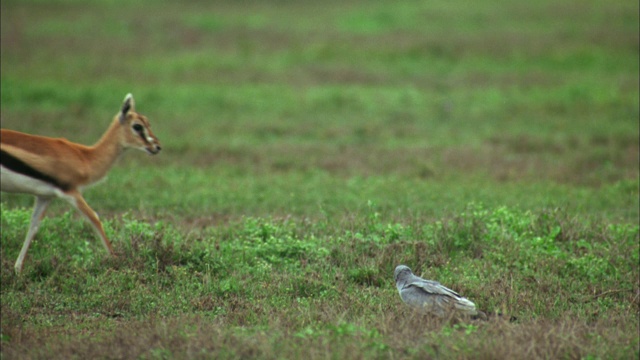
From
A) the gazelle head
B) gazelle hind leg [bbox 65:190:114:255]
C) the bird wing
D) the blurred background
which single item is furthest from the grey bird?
the blurred background

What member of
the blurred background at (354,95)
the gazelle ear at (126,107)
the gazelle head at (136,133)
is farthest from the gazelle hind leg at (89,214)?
the blurred background at (354,95)

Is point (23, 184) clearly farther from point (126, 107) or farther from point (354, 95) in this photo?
point (354, 95)

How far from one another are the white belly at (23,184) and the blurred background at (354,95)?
2.56m

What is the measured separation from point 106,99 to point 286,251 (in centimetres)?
988

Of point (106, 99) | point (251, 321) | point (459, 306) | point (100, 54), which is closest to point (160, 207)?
point (251, 321)

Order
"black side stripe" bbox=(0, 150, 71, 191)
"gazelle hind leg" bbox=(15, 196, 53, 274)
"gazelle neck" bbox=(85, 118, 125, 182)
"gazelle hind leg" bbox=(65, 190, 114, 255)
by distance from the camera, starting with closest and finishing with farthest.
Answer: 1. "black side stripe" bbox=(0, 150, 71, 191)
2. "gazelle hind leg" bbox=(15, 196, 53, 274)
3. "gazelle hind leg" bbox=(65, 190, 114, 255)
4. "gazelle neck" bbox=(85, 118, 125, 182)

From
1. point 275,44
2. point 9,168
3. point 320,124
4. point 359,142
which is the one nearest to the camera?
point 9,168

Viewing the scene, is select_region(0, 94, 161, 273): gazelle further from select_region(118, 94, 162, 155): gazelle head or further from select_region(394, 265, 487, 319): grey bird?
select_region(394, 265, 487, 319): grey bird

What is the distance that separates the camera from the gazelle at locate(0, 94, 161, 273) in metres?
6.77

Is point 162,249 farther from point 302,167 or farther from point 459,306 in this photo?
point 302,167

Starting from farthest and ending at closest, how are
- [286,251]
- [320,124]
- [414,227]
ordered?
[320,124]
[414,227]
[286,251]

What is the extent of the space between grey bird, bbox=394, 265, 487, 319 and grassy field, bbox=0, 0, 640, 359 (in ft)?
0.48

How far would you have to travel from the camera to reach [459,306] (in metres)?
5.70

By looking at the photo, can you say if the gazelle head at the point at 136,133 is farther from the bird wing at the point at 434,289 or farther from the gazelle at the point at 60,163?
the bird wing at the point at 434,289
